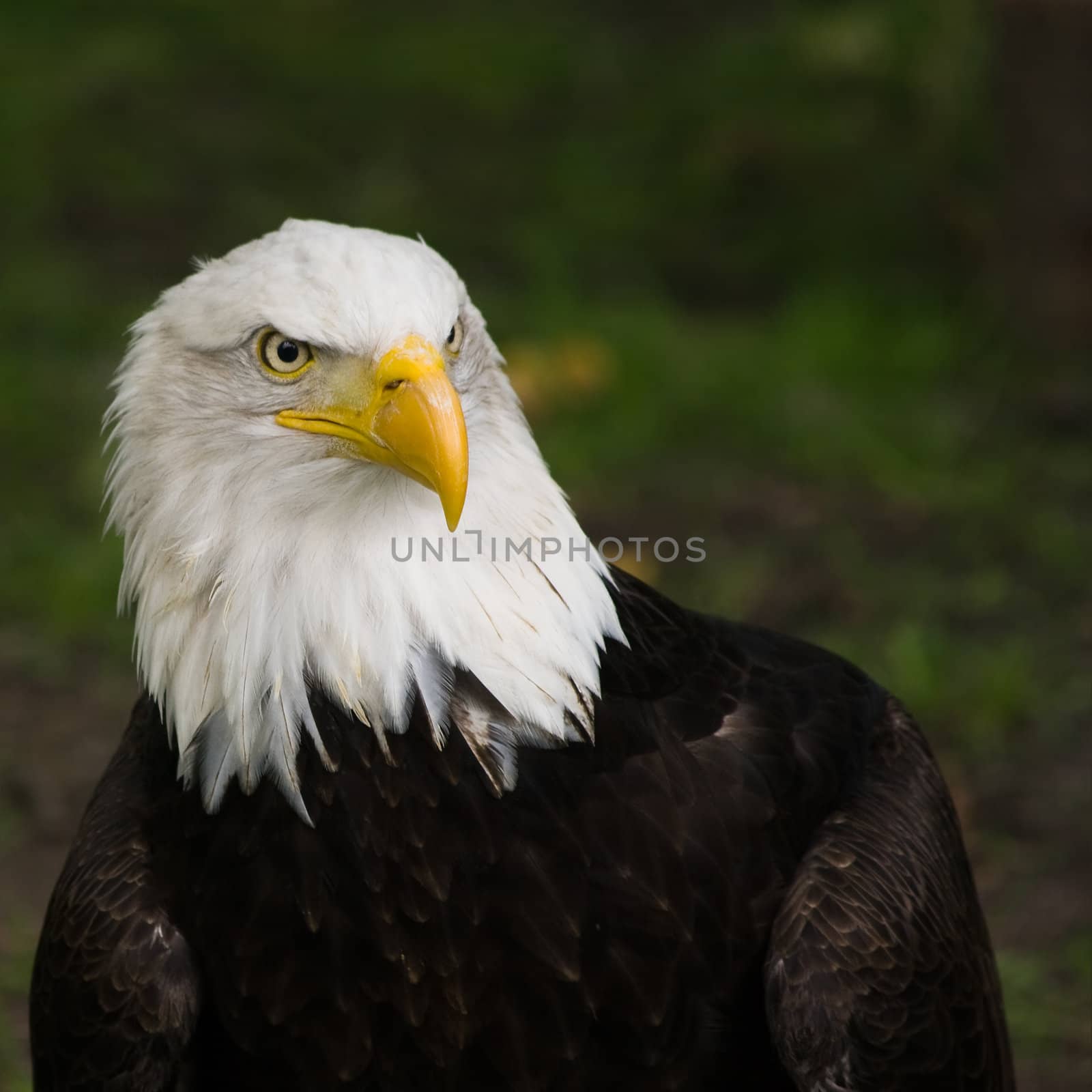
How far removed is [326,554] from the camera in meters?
2.91

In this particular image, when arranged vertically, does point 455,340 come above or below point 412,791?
above

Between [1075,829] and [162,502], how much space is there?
314 cm

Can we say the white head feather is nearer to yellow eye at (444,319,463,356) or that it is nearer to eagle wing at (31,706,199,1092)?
yellow eye at (444,319,463,356)

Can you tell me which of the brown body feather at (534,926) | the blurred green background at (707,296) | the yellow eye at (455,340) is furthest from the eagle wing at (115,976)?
the blurred green background at (707,296)

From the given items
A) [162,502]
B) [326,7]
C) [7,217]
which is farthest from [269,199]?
[162,502]

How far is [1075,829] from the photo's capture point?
5039mm

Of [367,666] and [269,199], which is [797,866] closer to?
[367,666]

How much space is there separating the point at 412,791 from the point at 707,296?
5.88 meters

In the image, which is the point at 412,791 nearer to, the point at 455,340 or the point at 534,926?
the point at 534,926

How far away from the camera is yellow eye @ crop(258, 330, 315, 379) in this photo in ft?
9.55

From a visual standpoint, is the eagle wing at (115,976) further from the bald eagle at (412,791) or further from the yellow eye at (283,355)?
the yellow eye at (283,355)

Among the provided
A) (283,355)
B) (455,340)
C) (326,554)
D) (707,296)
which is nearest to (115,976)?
(326,554)

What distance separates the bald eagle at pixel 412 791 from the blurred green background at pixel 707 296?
5.27 ft

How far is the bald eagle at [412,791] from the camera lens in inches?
114
